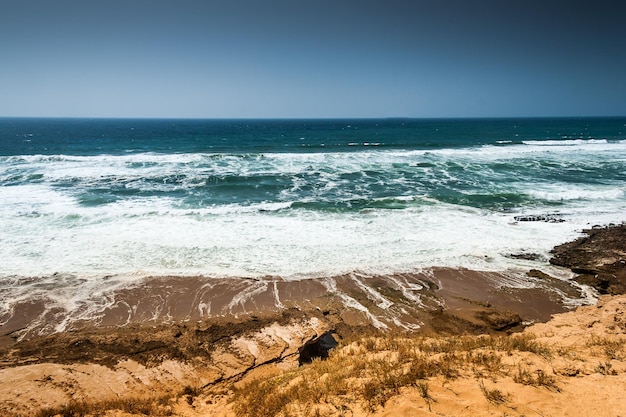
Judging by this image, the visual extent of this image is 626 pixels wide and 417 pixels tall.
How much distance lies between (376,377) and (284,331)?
3889 millimetres

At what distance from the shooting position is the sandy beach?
562cm

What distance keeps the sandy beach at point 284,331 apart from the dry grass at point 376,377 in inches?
5.6

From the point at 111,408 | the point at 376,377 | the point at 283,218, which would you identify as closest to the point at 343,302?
the point at 376,377

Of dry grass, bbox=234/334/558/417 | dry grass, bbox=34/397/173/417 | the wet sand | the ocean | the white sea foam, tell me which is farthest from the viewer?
the white sea foam

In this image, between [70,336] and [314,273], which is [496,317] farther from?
[70,336]

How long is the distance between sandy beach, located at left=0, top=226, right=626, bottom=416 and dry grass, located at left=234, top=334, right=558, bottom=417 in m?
0.14

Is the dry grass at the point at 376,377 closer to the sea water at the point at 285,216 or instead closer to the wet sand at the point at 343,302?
the wet sand at the point at 343,302

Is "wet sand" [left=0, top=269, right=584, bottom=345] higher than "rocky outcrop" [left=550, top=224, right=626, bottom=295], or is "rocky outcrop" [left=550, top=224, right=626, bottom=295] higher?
"rocky outcrop" [left=550, top=224, right=626, bottom=295]

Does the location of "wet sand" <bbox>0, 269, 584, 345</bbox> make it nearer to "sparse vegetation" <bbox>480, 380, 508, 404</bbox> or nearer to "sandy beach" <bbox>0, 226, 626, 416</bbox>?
"sandy beach" <bbox>0, 226, 626, 416</bbox>

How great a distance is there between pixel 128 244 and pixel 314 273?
8472 millimetres

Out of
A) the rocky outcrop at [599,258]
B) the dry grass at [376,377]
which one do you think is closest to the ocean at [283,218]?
the rocky outcrop at [599,258]

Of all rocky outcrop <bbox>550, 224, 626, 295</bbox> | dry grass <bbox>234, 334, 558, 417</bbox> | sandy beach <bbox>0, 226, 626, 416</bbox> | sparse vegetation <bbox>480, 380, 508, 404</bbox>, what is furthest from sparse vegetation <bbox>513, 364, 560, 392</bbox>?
rocky outcrop <bbox>550, 224, 626, 295</bbox>

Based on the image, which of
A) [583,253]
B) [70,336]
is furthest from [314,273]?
[583,253]

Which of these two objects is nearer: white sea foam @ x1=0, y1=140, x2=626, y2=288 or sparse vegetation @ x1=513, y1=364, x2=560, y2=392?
sparse vegetation @ x1=513, y1=364, x2=560, y2=392
